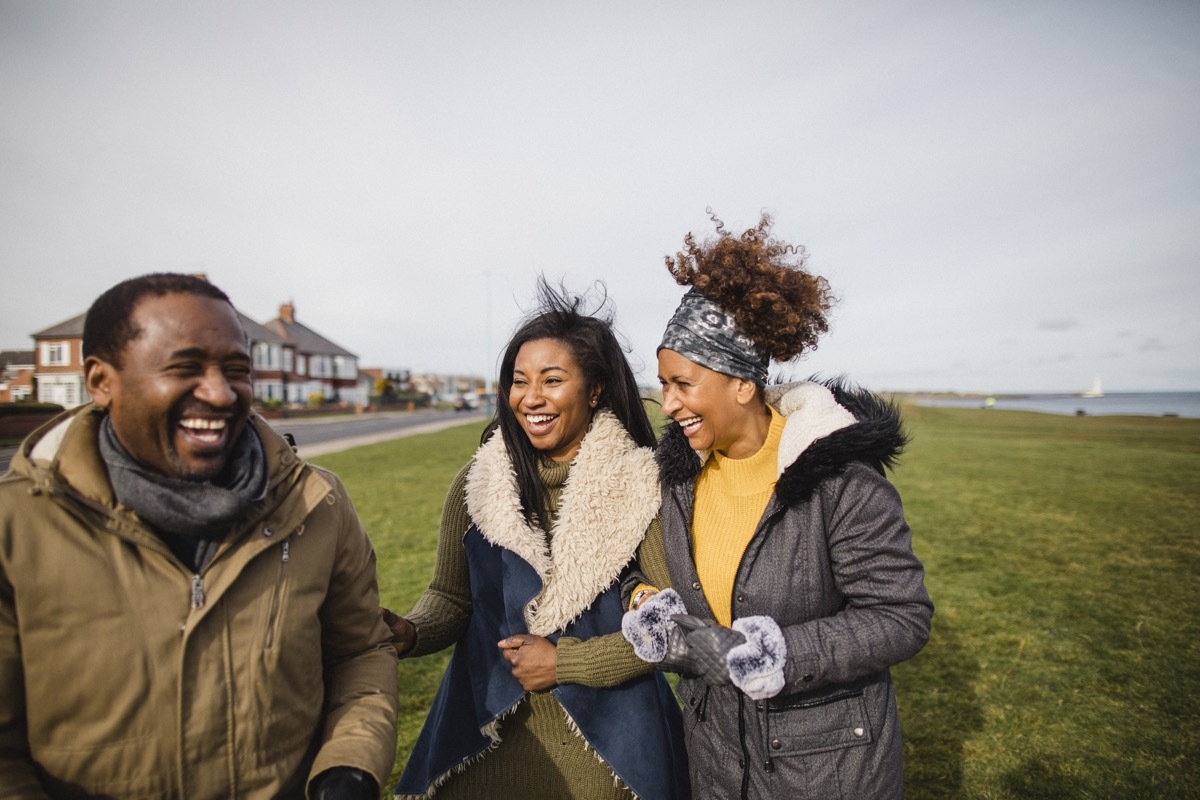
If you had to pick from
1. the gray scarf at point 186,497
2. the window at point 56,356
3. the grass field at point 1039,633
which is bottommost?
the grass field at point 1039,633

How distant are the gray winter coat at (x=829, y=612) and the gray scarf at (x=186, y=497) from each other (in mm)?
1539

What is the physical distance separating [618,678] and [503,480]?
0.87 meters

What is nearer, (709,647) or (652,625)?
(709,647)

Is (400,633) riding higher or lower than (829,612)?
lower

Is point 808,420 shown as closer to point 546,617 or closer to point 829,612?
point 829,612

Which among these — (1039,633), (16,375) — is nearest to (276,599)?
(1039,633)

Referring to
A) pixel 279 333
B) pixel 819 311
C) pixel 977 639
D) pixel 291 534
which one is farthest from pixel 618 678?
pixel 279 333

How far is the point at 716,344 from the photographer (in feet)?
7.12

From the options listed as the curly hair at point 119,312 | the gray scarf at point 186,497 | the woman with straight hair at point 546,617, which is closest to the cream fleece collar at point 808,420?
the woman with straight hair at point 546,617

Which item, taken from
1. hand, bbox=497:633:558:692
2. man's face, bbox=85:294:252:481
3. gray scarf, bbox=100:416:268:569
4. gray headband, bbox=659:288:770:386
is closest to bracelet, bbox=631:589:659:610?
hand, bbox=497:633:558:692

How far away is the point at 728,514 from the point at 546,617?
0.81m

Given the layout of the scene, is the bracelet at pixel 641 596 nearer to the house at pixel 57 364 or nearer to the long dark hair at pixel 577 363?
the long dark hair at pixel 577 363

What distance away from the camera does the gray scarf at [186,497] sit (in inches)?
55.7

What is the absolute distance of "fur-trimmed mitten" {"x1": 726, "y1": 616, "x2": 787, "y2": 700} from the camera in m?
1.72
